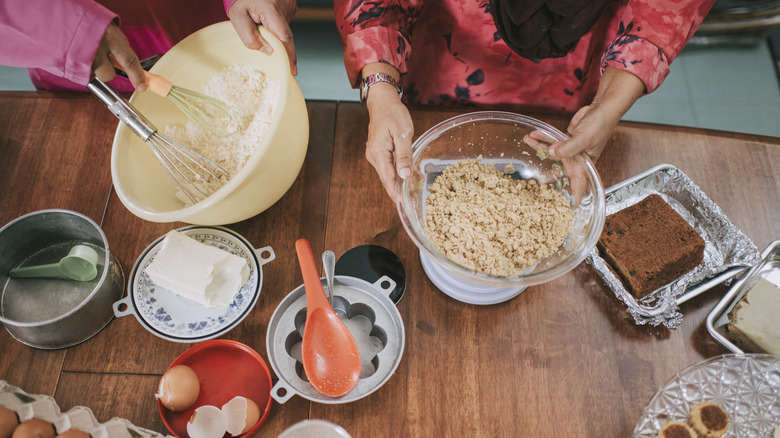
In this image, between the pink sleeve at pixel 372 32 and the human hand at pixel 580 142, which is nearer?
the human hand at pixel 580 142

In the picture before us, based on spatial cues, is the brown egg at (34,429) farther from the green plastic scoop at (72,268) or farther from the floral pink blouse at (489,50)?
the floral pink blouse at (489,50)

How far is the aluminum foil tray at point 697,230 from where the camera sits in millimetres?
853

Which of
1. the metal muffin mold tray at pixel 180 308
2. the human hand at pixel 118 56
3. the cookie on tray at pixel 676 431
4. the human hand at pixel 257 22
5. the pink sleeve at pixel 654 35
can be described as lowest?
the metal muffin mold tray at pixel 180 308

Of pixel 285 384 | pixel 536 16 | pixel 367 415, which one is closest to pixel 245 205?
pixel 285 384

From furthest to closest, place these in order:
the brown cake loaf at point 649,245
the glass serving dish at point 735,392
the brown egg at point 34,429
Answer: the brown cake loaf at point 649,245
the glass serving dish at point 735,392
the brown egg at point 34,429

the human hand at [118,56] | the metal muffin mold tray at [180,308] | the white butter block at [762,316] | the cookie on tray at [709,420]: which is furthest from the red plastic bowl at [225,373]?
the white butter block at [762,316]

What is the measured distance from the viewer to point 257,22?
0.90 m

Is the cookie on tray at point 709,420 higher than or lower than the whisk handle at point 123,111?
lower

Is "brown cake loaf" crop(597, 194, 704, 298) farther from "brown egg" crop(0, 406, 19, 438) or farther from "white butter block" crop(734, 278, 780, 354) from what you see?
"brown egg" crop(0, 406, 19, 438)

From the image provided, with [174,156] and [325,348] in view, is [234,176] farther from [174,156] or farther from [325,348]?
[325,348]

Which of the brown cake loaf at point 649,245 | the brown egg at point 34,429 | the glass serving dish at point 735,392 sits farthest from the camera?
the brown cake loaf at point 649,245

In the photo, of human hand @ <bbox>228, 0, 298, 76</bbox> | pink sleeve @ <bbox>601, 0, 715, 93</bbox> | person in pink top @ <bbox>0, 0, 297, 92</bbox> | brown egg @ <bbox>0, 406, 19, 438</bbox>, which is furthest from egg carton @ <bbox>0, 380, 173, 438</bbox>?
pink sleeve @ <bbox>601, 0, 715, 93</bbox>

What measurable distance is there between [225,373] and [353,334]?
245 millimetres

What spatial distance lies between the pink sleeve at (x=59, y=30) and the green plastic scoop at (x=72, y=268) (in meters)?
0.32
